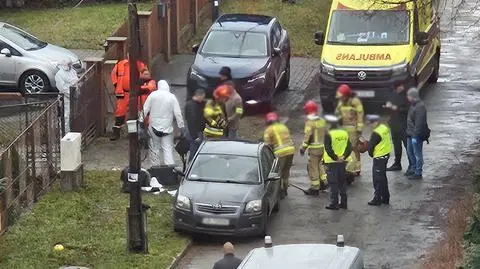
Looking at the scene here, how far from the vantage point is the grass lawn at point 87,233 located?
1878cm

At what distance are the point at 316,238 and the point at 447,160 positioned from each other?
17.1 feet

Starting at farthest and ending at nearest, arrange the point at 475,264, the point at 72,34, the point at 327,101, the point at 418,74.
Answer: the point at 72,34 → the point at 418,74 → the point at 327,101 → the point at 475,264

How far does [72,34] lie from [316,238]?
14452 millimetres

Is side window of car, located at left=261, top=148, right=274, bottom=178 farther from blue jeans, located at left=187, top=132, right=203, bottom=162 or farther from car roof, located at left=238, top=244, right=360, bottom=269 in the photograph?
car roof, located at left=238, top=244, right=360, bottom=269

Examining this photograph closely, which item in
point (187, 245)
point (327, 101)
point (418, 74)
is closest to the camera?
point (187, 245)

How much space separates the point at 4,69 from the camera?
27.5 meters

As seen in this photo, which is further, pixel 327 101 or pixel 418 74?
pixel 418 74

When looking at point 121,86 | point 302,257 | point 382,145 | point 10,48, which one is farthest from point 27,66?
point 302,257

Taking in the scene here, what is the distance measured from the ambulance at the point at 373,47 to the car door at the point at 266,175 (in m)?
5.14

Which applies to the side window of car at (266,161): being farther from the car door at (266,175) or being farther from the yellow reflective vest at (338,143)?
the yellow reflective vest at (338,143)

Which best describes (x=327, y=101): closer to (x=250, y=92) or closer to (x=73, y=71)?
(x=250, y=92)

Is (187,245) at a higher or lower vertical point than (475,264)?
lower

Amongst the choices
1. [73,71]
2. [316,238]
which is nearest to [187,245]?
[316,238]

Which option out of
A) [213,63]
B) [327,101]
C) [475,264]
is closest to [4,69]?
[213,63]
